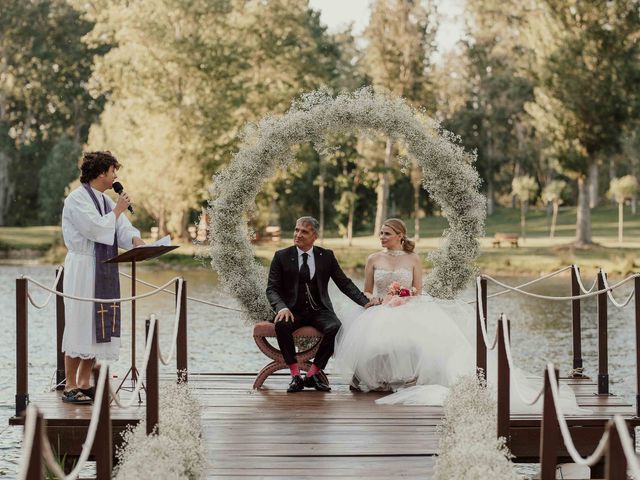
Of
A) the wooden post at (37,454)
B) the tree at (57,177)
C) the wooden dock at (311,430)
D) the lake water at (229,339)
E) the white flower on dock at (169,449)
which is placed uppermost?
the tree at (57,177)

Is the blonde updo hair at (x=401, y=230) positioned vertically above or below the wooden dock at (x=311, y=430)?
above

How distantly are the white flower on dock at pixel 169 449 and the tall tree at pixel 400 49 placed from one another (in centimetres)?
3956

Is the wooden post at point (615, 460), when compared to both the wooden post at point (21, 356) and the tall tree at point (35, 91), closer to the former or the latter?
the wooden post at point (21, 356)

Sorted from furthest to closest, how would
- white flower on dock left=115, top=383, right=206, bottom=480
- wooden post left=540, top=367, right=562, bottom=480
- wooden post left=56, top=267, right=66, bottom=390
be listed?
wooden post left=56, top=267, right=66, bottom=390 → white flower on dock left=115, top=383, right=206, bottom=480 → wooden post left=540, top=367, right=562, bottom=480

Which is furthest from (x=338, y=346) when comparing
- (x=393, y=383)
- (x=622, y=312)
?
(x=622, y=312)

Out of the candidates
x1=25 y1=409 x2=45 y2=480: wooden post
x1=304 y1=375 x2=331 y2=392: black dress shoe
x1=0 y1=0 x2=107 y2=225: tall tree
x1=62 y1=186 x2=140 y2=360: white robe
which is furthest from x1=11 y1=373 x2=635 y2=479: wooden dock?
x1=0 y1=0 x2=107 y2=225: tall tree

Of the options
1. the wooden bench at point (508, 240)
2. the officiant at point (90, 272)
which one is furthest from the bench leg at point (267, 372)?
the wooden bench at point (508, 240)

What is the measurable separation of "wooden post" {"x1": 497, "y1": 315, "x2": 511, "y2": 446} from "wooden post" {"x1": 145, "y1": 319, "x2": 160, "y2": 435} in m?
1.99

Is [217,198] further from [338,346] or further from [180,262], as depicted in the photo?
[180,262]

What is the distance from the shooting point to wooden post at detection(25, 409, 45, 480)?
4270 millimetres

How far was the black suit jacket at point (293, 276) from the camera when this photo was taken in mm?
10508

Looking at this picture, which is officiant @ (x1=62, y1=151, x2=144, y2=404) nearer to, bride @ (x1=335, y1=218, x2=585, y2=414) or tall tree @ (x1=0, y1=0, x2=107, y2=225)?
bride @ (x1=335, y1=218, x2=585, y2=414)

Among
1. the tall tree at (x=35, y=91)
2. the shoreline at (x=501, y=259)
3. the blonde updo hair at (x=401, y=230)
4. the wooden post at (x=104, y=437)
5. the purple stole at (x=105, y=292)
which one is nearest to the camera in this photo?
the wooden post at (x=104, y=437)

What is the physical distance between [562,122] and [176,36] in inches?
584
